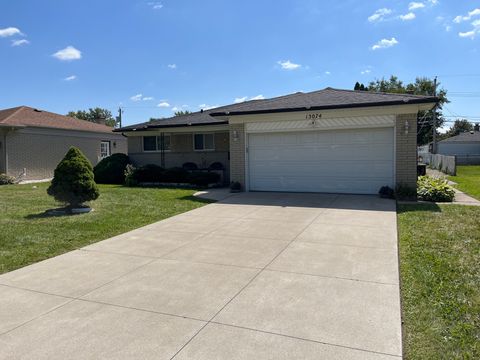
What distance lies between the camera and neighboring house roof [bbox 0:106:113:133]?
19938 mm

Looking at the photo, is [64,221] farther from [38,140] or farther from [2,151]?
[38,140]

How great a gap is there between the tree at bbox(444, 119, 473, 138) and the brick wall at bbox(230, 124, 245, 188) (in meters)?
83.7

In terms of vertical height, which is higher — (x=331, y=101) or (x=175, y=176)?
(x=331, y=101)

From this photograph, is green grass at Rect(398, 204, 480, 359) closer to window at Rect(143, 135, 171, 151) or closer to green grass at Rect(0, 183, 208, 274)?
green grass at Rect(0, 183, 208, 274)

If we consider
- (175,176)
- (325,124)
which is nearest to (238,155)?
(325,124)

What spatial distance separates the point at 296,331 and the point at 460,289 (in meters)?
2.27

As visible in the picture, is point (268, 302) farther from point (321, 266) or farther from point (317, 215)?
point (317, 215)

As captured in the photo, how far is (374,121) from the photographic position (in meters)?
12.4

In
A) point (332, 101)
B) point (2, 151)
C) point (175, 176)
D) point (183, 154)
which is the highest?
point (332, 101)

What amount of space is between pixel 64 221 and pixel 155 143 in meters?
12.5

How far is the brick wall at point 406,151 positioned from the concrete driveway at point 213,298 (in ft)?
15.7

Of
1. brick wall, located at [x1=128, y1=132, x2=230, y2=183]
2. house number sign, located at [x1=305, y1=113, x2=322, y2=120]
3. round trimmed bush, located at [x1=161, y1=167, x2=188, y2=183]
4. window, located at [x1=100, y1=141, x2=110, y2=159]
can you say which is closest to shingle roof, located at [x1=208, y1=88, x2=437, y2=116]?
house number sign, located at [x1=305, y1=113, x2=322, y2=120]

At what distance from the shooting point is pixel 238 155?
48.2 feet

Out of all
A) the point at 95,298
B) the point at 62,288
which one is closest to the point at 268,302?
the point at 95,298
